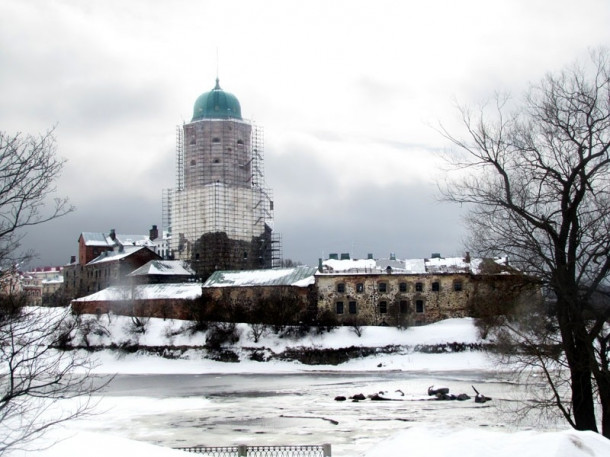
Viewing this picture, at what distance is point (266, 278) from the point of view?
188 feet

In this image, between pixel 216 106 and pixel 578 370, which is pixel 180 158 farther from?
pixel 578 370

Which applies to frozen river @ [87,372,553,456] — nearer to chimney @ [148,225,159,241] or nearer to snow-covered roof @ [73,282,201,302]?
snow-covered roof @ [73,282,201,302]

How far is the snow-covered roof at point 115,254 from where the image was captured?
73812 mm

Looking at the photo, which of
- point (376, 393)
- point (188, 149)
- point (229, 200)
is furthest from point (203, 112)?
point (376, 393)

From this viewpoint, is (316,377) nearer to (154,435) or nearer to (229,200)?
(154,435)

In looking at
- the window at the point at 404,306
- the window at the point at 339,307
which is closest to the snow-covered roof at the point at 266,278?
the window at the point at 339,307

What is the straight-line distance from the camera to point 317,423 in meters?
21.8

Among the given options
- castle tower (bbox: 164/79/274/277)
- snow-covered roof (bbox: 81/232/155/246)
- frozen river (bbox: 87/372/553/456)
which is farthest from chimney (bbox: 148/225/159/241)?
frozen river (bbox: 87/372/553/456)

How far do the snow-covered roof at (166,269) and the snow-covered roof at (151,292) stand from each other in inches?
152

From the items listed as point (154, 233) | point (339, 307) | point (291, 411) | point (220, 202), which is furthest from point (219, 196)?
point (291, 411)

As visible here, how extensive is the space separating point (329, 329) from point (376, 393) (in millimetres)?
21770

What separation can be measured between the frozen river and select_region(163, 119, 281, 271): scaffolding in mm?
29664

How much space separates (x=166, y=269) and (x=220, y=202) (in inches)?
313

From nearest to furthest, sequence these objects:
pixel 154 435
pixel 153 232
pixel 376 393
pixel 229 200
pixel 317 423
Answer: pixel 154 435
pixel 317 423
pixel 376 393
pixel 229 200
pixel 153 232
